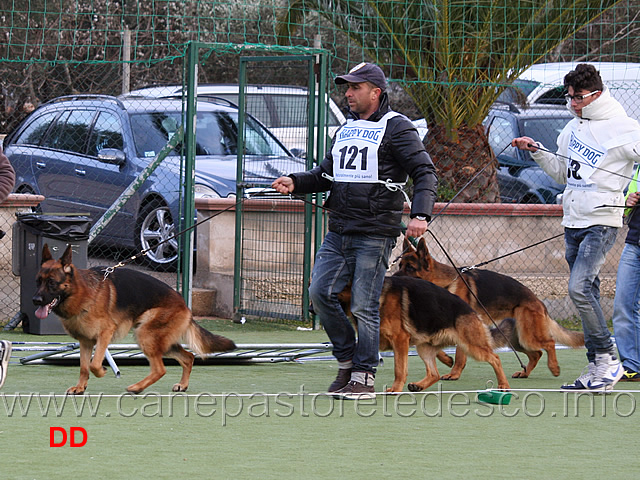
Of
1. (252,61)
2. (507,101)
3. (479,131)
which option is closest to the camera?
(252,61)

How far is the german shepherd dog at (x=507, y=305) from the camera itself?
7367mm

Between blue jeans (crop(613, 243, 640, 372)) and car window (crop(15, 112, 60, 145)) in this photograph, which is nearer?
blue jeans (crop(613, 243, 640, 372))

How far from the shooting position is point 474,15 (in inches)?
439

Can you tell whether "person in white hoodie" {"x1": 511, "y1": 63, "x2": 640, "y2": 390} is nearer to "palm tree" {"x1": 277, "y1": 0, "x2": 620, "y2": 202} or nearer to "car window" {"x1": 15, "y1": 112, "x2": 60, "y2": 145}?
"palm tree" {"x1": 277, "y1": 0, "x2": 620, "y2": 202}

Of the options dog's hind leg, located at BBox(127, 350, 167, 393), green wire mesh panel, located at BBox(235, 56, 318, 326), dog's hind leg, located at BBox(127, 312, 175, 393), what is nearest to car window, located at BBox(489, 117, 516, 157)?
green wire mesh panel, located at BBox(235, 56, 318, 326)

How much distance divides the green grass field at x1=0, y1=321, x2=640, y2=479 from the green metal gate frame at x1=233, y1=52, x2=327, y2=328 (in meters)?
2.87

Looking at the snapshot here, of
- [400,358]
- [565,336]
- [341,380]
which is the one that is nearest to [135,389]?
[341,380]

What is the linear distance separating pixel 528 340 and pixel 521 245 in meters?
3.55

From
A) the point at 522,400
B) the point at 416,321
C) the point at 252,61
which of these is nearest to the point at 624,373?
the point at 522,400

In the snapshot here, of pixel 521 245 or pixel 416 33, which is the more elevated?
pixel 416 33

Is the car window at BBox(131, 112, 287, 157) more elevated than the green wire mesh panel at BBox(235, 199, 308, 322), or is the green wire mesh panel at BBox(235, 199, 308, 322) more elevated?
the car window at BBox(131, 112, 287, 157)

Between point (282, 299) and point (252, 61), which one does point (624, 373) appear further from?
point (252, 61)

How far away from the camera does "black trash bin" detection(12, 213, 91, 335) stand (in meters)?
9.08

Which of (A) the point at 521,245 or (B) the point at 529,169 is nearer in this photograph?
(A) the point at 521,245
